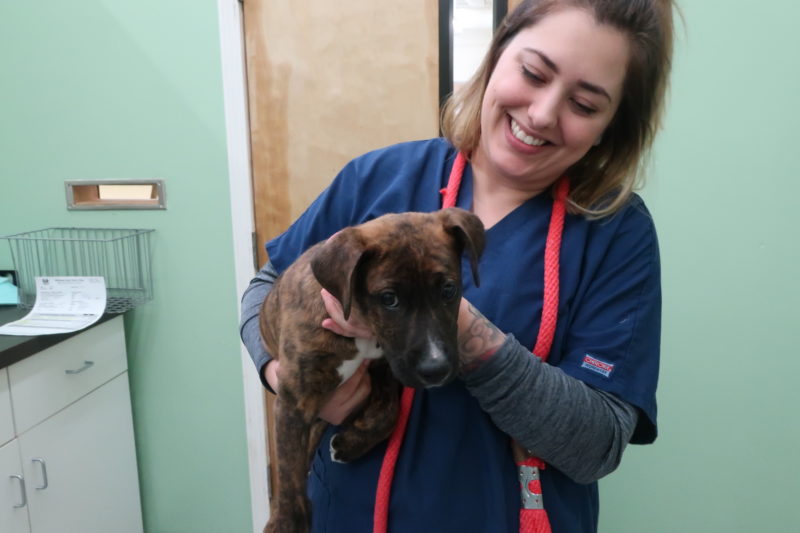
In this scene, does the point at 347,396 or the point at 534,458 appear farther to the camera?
the point at 347,396

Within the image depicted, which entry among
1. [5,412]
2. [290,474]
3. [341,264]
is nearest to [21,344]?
[5,412]

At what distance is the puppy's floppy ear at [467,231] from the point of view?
1.00m

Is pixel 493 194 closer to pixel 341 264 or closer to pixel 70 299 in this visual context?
pixel 341 264

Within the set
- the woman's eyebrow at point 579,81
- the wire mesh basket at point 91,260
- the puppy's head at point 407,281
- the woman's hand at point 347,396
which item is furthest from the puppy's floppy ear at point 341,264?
the wire mesh basket at point 91,260

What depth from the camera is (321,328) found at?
1090 mm

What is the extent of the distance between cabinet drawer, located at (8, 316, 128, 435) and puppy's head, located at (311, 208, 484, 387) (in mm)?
1489

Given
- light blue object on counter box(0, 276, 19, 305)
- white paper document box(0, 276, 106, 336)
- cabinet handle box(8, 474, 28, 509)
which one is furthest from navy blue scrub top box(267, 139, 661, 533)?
light blue object on counter box(0, 276, 19, 305)

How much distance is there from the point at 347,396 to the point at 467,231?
0.47m

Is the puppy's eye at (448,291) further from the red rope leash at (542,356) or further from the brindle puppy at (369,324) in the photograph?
the red rope leash at (542,356)

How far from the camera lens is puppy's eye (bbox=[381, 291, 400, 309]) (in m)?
0.98

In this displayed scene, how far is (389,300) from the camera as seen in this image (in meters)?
0.99

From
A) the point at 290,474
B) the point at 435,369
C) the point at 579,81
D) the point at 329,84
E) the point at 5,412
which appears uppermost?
the point at 329,84

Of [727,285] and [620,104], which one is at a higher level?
[620,104]

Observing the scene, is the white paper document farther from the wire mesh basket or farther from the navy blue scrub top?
the navy blue scrub top
